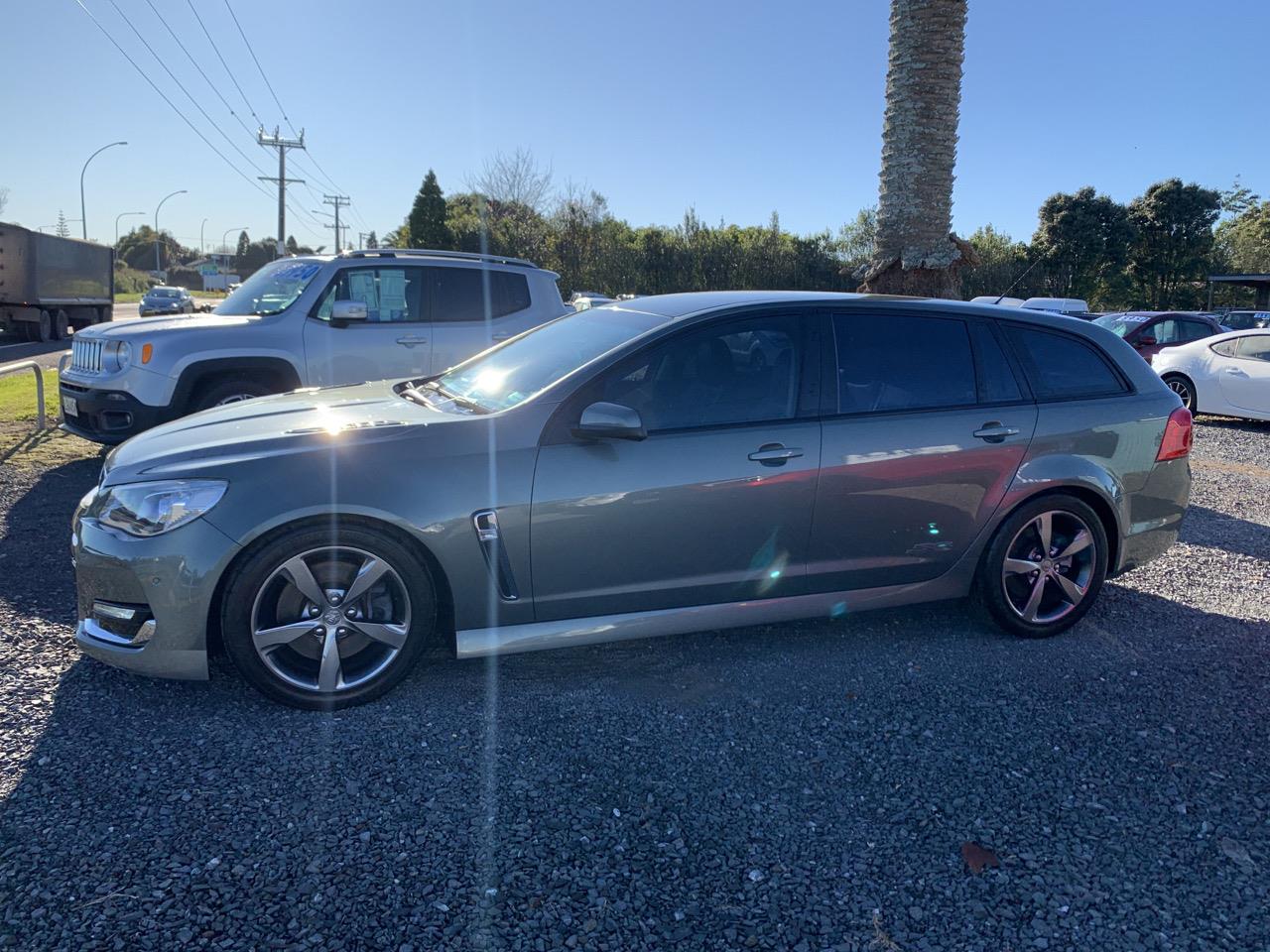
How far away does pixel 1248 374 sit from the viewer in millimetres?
11898

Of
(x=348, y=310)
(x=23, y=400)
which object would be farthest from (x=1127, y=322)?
(x=23, y=400)

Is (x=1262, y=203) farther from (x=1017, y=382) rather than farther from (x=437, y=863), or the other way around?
(x=437, y=863)

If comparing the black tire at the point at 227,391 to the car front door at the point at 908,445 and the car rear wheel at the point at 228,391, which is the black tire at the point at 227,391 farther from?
the car front door at the point at 908,445

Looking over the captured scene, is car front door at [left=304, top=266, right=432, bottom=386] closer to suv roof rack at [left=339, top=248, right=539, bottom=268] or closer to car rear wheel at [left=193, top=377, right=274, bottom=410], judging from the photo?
suv roof rack at [left=339, top=248, right=539, bottom=268]

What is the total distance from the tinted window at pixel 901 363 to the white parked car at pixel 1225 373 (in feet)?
31.1

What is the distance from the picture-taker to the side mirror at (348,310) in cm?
703

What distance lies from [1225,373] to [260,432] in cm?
1283

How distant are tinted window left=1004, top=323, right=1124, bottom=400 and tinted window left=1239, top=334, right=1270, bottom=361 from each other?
955cm

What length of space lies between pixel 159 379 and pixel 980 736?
624cm

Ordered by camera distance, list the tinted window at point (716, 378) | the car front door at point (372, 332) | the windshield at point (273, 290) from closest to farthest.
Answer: the tinted window at point (716, 378) → the car front door at point (372, 332) → the windshield at point (273, 290)

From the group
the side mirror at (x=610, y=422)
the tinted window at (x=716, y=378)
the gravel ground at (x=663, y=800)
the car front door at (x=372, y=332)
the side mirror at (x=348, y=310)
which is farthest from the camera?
the car front door at (x=372, y=332)

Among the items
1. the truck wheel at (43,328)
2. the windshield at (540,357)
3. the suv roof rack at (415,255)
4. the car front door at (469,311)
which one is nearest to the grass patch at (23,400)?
the suv roof rack at (415,255)

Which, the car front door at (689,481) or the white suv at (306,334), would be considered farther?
the white suv at (306,334)

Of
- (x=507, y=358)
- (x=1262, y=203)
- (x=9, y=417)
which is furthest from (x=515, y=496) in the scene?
(x=1262, y=203)
